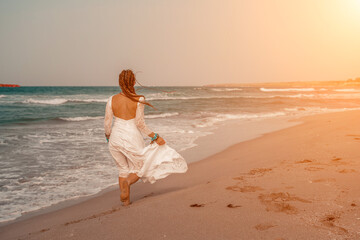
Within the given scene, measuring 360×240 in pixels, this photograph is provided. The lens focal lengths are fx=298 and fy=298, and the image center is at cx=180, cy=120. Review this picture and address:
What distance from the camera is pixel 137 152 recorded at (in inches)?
157

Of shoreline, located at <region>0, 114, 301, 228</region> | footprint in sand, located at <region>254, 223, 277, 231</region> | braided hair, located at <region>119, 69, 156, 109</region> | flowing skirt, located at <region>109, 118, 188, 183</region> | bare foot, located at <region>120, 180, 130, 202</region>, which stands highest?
braided hair, located at <region>119, 69, 156, 109</region>

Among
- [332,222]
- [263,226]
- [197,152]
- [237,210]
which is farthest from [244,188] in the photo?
[197,152]

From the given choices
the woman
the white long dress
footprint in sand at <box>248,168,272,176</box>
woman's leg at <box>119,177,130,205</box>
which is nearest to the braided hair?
the woman

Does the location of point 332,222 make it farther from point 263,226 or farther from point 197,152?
point 197,152

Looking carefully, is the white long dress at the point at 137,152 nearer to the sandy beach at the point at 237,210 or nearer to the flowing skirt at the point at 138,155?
the flowing skirt at the point at 138,155

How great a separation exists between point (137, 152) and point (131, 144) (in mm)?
140

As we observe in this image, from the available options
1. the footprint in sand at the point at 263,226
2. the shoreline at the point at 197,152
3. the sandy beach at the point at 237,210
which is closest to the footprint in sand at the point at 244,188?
the sandy beach at the point at 237,210

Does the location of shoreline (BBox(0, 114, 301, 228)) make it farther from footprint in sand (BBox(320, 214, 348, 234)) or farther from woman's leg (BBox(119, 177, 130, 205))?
footprint in sand (BBox(320, 214, 348, 234))

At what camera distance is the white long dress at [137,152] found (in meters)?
3.96

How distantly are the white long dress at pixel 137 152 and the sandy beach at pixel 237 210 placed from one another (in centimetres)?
38

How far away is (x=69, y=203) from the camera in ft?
15.5

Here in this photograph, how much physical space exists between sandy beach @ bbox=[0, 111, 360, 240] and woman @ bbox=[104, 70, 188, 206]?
0.37 meters

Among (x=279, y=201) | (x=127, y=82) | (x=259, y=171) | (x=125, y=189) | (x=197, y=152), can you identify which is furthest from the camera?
(x=197, y=152)

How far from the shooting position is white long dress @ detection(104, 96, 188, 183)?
156 inches
